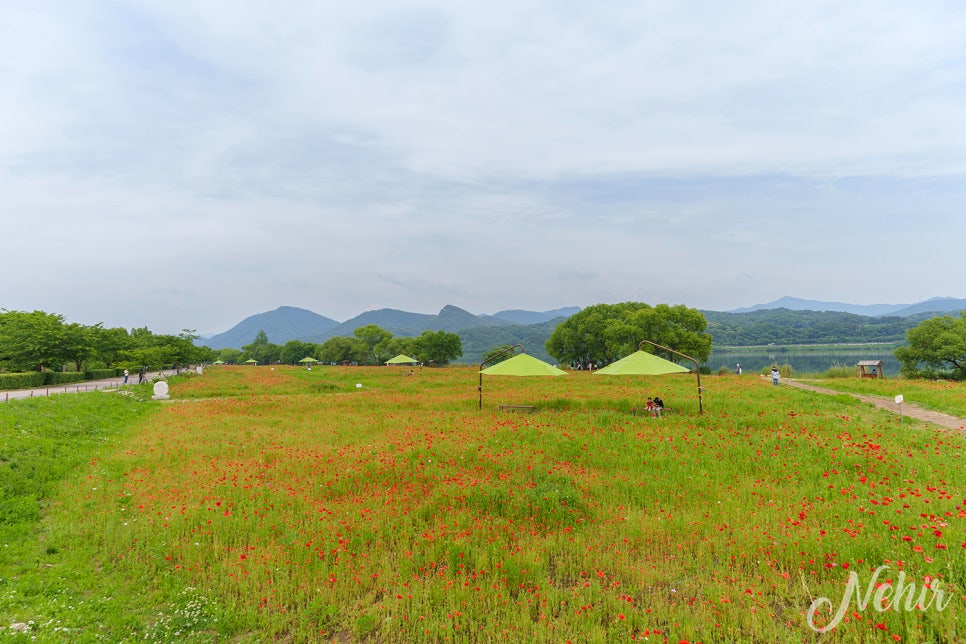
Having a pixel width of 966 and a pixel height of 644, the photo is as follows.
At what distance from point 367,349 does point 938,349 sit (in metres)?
120

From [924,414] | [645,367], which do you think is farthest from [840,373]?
[645,367]

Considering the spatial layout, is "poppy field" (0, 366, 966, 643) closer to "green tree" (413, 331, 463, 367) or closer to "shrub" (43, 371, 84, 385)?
"shrub" (43, 371, 84, 385)

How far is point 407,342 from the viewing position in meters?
118

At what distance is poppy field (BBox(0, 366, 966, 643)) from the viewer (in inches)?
220

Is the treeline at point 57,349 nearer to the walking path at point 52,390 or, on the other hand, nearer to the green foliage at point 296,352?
the walking path at point 52,390

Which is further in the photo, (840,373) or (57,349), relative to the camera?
(57,349)

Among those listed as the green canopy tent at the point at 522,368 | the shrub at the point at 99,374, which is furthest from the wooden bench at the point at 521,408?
the shrub at the point at 99,374

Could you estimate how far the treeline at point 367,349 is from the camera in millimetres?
97250

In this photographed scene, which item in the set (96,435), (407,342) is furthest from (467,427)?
(407,342)

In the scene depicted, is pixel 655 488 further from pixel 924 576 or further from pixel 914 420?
pixel 914 420

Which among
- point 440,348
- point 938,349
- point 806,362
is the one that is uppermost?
point 440,348

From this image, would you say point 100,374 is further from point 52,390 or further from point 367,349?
point 367,349

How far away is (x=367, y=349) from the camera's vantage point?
130250 mm

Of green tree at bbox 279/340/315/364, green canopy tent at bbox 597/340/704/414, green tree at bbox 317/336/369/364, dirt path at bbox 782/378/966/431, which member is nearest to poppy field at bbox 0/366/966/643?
green canopy tent at bbox 597/340/704/414
